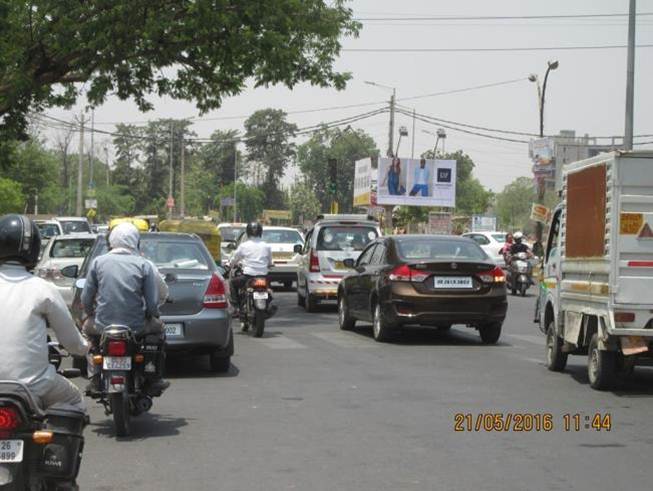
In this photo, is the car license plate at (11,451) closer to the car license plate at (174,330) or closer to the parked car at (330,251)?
the car license plate at (174,330)

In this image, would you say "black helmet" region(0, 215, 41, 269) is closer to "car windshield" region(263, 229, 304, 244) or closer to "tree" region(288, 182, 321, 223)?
"car windshield" region(263, 229, 304, 244)

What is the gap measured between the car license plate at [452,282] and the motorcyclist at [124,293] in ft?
23.5

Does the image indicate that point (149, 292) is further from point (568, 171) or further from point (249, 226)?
point (249, 226)

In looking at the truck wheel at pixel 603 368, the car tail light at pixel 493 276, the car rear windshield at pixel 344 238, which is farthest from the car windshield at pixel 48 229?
the truck wheel at pixel 603 368

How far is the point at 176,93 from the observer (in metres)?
25.4

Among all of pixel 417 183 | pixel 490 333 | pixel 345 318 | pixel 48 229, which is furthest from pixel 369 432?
pixel 417 183

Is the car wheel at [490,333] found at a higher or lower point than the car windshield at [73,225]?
lower

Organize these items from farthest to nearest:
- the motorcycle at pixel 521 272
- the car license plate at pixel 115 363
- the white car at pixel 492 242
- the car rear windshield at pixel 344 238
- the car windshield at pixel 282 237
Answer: the white car at pixel 492 242, the motorcycle at pixel 521 272, the car windshield at pixel 282 237, the car rear windshield at pixel 344 238, the car license plate at pixel 115 363

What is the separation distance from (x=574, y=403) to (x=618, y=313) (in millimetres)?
1034

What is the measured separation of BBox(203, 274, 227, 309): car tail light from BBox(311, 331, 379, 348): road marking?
12.8 ft

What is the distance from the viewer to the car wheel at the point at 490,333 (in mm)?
16203

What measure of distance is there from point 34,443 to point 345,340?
39.4 feet

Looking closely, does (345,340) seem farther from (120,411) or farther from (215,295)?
(120,411)

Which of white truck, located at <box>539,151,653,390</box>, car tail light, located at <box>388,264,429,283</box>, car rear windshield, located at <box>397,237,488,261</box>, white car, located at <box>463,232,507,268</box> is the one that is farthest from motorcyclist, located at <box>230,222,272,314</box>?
white car, located at <box>463,232,507,268</box>
